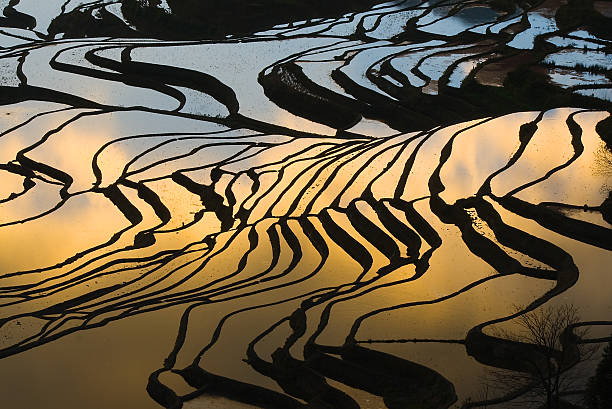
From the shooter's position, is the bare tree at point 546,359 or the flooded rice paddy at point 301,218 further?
the flooded rice paddy at point 301,218

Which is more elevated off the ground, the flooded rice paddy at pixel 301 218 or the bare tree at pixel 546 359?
the flooded rice paddy at pixel 301 218

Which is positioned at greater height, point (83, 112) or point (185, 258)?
point (83, 112)

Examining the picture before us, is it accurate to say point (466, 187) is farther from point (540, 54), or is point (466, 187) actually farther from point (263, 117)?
point (540, 54)

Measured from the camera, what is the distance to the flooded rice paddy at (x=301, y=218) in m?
7.04

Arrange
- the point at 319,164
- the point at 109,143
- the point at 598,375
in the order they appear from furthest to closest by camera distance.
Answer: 1. the point at 109,143
2. the point at 319,164
3. the point at 598,375

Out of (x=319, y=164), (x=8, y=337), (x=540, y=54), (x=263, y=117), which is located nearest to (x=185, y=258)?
(x=8, y=337)

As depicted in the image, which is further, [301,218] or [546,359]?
[301,218]

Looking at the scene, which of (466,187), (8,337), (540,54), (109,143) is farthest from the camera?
(540,54)

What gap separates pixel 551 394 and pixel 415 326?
1774 millimetres

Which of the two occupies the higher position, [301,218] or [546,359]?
[301,218]

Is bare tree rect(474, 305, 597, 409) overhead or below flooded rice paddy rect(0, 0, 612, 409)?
below

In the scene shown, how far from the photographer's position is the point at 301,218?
1011 cm

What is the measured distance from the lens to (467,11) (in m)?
21.5

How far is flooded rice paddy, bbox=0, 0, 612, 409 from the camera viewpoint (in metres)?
7.04
